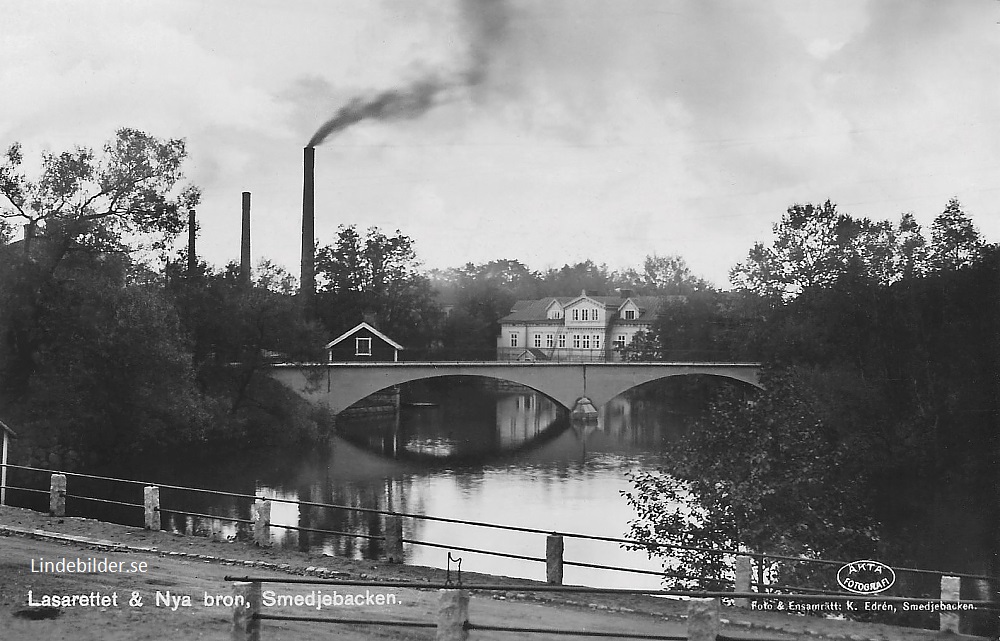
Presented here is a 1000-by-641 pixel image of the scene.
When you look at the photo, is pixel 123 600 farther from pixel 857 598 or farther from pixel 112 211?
pixel 112 211

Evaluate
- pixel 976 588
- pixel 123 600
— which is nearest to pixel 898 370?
pixel 976 588

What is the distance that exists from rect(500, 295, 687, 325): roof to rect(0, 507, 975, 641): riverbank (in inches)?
2102

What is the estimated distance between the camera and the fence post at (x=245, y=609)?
7113mm

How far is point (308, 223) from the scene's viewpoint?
4456cm

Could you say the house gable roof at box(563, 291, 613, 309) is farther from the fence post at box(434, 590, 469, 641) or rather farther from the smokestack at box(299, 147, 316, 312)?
the fence post at box(434, 590, 469, 641)

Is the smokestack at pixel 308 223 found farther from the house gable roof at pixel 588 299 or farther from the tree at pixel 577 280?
the tree at pixel 577 280

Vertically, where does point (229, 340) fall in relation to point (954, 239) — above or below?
below

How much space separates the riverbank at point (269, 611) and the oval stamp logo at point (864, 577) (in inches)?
36.7

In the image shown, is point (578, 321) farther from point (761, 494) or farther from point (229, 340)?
point (761, 494)

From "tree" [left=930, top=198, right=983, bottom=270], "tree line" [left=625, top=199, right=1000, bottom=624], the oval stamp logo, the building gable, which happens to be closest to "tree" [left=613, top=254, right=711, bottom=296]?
"tree line" [left=625, top=199, right=1000, bottom=624]

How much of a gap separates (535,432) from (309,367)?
39.2 ft

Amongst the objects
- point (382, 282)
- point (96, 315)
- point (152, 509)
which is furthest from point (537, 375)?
point (152, 509)

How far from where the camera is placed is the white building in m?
65.5

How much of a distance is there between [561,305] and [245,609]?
61.4m
